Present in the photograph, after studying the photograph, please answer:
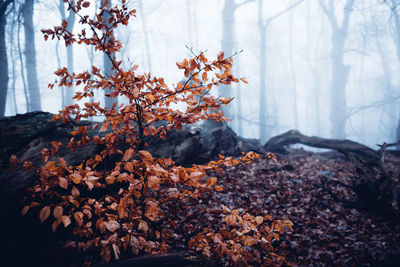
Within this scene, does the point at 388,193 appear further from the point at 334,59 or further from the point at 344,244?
the point at 334,59

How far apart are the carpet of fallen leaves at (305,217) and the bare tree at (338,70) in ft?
67.3

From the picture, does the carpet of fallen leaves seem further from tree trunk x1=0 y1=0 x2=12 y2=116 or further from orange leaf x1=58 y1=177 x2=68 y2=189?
tree trunk x1=0 y1=0 x2=12 y2=116

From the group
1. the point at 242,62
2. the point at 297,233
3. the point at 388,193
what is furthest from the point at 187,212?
the point at 242,62

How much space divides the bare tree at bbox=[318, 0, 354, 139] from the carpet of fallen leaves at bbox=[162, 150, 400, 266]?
67.3 feet

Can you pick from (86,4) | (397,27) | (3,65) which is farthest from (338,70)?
(3,65)

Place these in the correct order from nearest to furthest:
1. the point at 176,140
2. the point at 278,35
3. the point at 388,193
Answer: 1. the point at 388,193
2. the point at 176,140
3. the point at 278,35

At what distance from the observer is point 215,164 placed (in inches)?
82.1

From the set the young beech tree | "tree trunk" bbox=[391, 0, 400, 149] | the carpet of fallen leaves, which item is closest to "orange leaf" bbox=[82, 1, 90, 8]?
the young beech tree

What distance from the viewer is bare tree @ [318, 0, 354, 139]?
873 inches

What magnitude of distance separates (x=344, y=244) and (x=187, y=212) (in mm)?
3103

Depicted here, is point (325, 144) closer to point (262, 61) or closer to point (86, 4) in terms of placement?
point (86, 4)

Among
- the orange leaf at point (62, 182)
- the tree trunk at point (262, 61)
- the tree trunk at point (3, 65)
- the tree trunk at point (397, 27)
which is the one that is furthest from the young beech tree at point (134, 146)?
the tree trunk at point (262, 61)

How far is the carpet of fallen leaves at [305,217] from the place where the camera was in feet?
10.3

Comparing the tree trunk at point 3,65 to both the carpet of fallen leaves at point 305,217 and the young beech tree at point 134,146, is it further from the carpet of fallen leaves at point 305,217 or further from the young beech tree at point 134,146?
the carpet of fallen leaves at point 305,217
